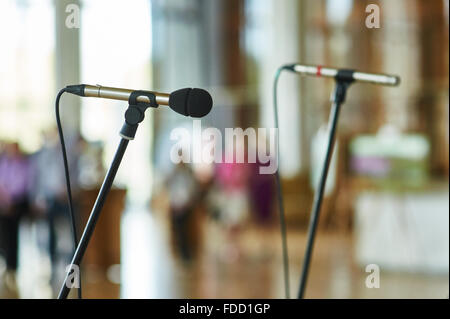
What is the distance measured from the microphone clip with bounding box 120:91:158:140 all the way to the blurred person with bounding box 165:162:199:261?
19.1ft

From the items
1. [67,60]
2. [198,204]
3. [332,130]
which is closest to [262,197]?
[198,204]

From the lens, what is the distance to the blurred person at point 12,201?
23.2 ft

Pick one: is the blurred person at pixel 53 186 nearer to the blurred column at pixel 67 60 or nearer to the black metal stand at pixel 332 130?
the black metal stand at pixel 332 130

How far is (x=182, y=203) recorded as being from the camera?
7844mm

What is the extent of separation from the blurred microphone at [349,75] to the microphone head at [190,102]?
577 mm

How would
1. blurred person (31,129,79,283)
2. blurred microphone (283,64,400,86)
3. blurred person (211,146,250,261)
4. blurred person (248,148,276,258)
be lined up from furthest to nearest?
blurred person (248,148,276,258) < blurred person (211,146,250,261) < blurred person (31,129,79,283) < blurred microphone (283,64,400,86)

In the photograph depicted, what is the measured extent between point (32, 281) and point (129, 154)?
894cm

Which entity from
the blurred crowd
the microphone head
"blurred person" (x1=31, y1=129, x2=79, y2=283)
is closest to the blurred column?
the blurred crowd

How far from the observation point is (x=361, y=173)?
8555mm

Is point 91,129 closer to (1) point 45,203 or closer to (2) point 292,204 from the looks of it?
(2) point 292,204

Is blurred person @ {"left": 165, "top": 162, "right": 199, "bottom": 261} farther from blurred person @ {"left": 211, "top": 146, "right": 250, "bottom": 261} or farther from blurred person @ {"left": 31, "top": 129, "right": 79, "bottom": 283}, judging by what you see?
blurred person @ {"left": 31, "top": 129, "right": 79, "bottom": 283}

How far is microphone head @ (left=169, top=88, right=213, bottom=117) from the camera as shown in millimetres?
1774
